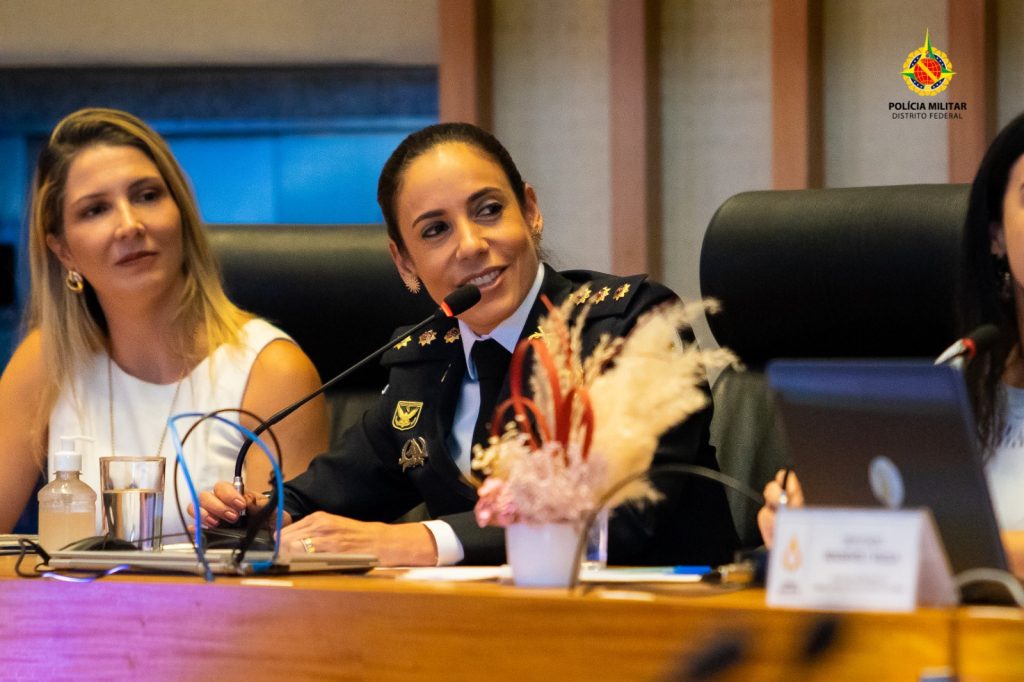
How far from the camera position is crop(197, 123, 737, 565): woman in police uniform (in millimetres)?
1857

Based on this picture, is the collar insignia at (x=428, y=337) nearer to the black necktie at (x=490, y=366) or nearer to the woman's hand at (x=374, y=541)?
the black necktie at (x=490, y=366)

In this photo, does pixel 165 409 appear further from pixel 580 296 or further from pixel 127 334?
pixel 580 296

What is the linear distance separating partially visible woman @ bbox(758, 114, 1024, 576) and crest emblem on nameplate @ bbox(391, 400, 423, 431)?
0.78 m

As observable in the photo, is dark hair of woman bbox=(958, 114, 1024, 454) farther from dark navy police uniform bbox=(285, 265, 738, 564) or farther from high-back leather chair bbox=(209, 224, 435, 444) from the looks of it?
high-back leather chair bbox=(209, 224, 435, 444)

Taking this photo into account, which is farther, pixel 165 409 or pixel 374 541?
pixel 165 409

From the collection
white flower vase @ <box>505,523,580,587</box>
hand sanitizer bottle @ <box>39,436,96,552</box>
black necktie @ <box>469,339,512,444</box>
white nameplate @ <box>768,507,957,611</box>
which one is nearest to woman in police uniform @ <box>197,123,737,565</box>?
black necktie @ <box>469,339,512,444</box>

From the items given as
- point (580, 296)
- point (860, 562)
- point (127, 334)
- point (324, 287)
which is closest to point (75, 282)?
point (127, 334)

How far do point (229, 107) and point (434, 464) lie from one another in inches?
89.4

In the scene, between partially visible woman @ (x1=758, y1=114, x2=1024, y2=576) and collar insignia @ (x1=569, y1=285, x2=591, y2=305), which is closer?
partially visible woman @ (x1=758, y1=114, x2=1024, y2=576)

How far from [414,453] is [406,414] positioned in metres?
0.07

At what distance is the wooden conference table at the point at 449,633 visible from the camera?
91cm

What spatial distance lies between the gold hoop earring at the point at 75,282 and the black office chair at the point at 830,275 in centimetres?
110

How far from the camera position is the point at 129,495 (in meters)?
1.64

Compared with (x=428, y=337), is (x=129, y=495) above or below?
below
